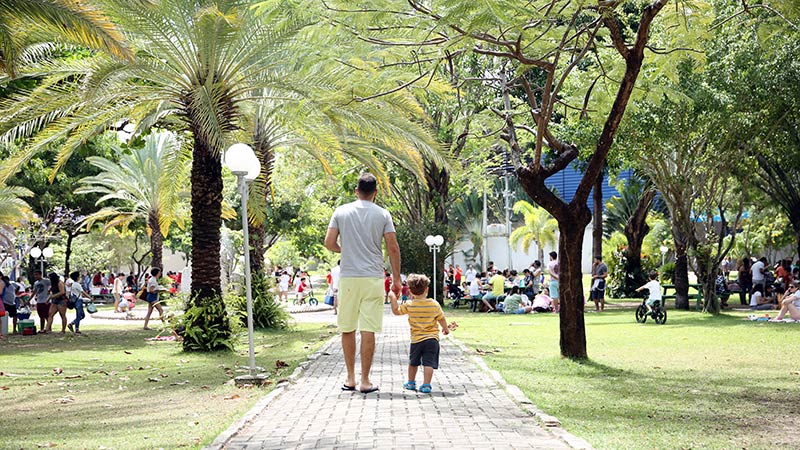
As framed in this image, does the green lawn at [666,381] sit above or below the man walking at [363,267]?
below

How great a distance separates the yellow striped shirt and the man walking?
36 cm

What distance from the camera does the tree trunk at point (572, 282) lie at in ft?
40.4

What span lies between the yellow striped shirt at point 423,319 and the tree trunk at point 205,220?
27.2 feet

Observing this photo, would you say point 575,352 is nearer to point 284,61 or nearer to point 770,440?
point 770,440

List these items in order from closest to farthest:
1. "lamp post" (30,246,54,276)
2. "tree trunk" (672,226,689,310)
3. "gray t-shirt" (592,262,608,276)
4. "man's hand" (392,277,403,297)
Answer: "man's hand" (392,277,403,297)
"gray t-shirt" (592,262,608,276)
"tree trunk" (672,226,689,310)
"lamp post" (30,246,54,276)

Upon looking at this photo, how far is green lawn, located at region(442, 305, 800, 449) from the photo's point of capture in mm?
7223

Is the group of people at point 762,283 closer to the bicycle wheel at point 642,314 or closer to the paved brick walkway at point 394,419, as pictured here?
the bicycle wheel at point 642,314

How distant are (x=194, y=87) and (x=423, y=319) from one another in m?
8.53

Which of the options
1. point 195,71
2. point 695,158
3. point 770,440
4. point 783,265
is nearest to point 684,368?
point 770,440

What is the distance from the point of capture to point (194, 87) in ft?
51.7

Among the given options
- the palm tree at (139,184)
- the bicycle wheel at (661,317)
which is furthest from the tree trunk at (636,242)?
the palm tree at (139,184)

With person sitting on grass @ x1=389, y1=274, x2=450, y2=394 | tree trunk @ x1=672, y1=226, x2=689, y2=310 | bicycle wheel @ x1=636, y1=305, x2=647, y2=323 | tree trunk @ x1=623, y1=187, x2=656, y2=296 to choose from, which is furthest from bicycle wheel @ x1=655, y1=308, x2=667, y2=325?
person sitting on grass @ x1=389, y1=274, x2=450, y2=394

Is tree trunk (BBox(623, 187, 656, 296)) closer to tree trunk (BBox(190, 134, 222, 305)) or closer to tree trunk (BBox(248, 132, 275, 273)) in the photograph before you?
tree trunk (BBox(248, 132, 275, 273))

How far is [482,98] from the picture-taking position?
21734mm
